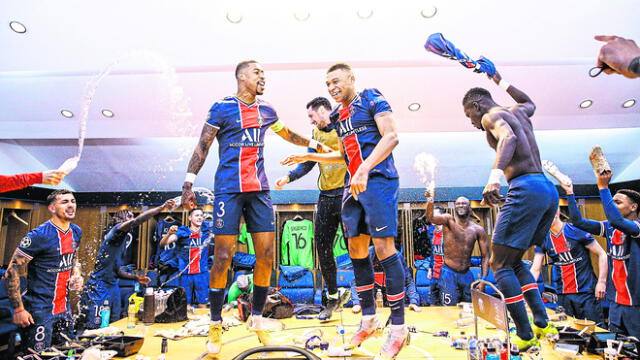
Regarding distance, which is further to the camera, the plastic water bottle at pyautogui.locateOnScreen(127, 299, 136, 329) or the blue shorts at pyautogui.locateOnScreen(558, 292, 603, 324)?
the blue shorts at pyautogui.locateOnScreen(558, 292, 603, 324)

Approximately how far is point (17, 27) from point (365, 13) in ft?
12.2

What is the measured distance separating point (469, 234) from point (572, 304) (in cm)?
151

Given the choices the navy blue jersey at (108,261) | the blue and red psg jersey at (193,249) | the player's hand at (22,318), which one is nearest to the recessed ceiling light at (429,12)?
the navy blue jersey at (108,261)

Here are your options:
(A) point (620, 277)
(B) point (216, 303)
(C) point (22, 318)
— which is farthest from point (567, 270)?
(C) point (22, 318)

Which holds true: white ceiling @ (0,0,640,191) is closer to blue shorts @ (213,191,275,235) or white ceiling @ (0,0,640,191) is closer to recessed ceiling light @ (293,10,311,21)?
recessed ceiling light @ (293,10,311,21)

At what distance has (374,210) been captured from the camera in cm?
243

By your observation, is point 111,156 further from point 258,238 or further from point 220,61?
point 258,238

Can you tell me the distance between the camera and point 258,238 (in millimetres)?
2691

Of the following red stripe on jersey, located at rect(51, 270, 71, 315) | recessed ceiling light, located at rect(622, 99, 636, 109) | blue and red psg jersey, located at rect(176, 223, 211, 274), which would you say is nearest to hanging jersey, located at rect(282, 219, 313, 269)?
blue and red psg jersey, located at rect(176, 223, 211, 274)

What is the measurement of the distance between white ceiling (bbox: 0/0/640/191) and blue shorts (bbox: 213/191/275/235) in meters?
2.31

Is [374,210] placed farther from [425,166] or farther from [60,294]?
[425,166]

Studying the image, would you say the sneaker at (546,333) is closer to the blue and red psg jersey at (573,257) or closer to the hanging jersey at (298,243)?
the blue and red psg jersey at (573,257)

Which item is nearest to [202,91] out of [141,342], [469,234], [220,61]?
[220,61]

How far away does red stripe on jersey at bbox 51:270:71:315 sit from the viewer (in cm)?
377
